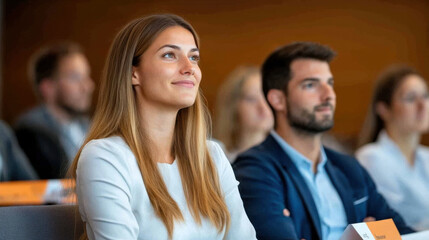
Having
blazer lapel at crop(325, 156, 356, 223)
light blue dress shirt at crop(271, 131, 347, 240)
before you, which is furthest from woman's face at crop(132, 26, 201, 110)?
blazer lapel at crop(325, 156, 356, 223)

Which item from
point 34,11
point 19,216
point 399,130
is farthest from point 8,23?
point 19,216

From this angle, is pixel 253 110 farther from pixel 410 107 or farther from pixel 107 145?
pixel 107 145

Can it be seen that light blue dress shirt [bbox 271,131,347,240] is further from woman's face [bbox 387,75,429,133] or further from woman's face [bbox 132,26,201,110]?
woman's face [bbox 387,75,429,133]

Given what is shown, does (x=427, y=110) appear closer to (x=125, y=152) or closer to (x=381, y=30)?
(x=125, y=152)

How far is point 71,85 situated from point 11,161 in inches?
51.7

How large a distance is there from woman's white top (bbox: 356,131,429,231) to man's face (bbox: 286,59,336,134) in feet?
3.93

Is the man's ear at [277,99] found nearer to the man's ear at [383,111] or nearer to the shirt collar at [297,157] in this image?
the shirt collar at [297,157]

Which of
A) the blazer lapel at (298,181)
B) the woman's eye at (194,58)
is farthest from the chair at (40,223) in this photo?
the blazer lapel at (298,181)

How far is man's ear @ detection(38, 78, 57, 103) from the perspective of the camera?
16.6 feet

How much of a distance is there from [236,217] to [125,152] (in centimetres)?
42

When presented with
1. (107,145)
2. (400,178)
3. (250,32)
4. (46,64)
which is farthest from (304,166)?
(250,32)

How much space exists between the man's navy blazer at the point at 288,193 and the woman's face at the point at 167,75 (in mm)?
644

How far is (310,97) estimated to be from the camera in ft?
9.37

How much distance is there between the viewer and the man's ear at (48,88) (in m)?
5.07
